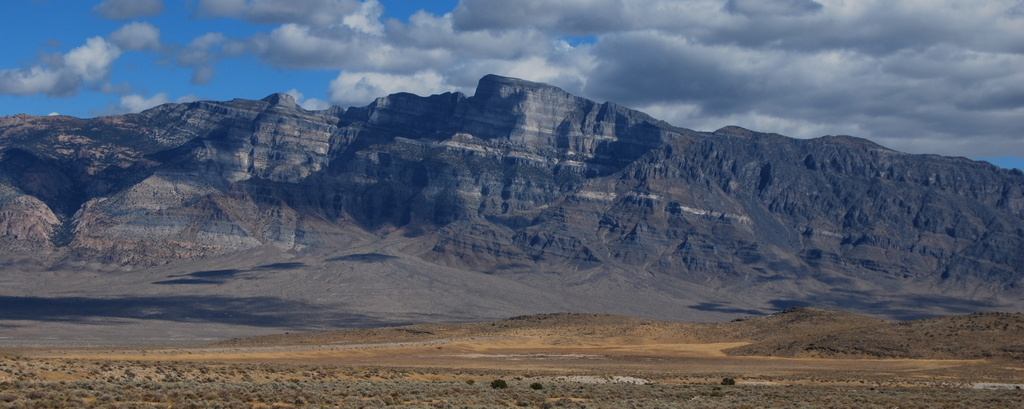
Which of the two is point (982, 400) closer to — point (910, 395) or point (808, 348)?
point (910, 395)

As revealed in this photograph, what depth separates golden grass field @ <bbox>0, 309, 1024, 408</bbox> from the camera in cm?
6116

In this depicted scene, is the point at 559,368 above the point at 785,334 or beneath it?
beneath

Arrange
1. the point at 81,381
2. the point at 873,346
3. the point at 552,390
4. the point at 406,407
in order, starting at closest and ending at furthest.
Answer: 1. the point at 406,407
2. the point at 81,381
3. the point at 552,390
4. the point at 873,346

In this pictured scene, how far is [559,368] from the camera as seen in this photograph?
345 feet

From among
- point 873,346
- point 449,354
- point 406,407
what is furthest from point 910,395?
point 449,354

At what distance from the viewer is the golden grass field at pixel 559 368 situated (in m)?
61.2

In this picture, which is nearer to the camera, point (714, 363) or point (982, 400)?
point (982, 400)

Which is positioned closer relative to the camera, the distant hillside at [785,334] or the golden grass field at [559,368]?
the golden grass field at [559,368]

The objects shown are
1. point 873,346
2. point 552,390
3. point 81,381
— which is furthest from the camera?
point 873,346

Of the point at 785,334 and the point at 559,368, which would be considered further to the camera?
the point at 785,334

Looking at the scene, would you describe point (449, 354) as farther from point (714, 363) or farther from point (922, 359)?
point (922, 359)

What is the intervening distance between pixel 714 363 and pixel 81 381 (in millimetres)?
70662

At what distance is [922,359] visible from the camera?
120m

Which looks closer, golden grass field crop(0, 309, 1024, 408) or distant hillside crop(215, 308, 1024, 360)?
golden grass field crop(0, 309, 1024, 408)
